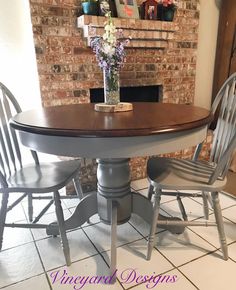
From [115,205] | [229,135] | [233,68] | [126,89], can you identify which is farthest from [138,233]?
[233,68]

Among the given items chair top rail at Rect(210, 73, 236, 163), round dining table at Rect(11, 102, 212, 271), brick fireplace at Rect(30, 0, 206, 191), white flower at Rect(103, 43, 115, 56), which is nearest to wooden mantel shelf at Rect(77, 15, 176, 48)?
brick fireplace at Rect(30, 0, 206, 191)

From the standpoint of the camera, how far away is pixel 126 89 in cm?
236

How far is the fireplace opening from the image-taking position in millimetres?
2258

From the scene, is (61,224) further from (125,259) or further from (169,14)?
(169,14)

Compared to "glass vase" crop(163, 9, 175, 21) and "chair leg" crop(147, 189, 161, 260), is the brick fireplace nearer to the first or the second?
"glass vase" crop(163, 9, 175, 21)

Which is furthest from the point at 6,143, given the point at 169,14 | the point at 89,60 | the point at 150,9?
the point at 169,14

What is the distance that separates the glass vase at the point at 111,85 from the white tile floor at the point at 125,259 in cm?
85

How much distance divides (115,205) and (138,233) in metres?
0.33

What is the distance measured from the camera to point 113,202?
1.46 meters

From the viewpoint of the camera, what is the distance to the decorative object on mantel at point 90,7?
183 centimetres

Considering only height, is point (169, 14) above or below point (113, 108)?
above

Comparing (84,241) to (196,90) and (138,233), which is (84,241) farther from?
(196,90)

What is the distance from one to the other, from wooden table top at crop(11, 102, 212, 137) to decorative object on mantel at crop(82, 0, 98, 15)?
93 cm

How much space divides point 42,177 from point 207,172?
0.94 meters
